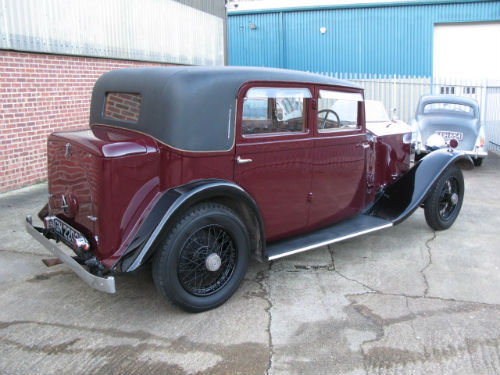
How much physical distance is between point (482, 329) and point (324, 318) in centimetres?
108

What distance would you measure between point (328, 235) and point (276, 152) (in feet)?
3.22

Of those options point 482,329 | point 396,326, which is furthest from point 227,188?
point 482,329

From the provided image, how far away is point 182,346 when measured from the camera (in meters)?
3.04

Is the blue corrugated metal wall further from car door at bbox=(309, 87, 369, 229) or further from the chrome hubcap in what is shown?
the chrome hubcap

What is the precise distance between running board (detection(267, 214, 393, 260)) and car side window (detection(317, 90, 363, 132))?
3.07 feet

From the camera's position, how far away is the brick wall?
6.91 m

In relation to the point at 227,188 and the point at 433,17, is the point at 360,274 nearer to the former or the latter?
the point at 227,188

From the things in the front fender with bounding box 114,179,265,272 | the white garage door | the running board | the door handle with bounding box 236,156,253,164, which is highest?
the white garage door

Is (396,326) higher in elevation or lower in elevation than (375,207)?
lower

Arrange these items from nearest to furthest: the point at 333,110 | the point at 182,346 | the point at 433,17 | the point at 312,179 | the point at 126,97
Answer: the point at 182,346
the point at 126,97
the point at 312,179
the point at 333,110
the point at 433,17

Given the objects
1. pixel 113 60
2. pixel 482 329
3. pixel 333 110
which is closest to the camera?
pixel 482 329

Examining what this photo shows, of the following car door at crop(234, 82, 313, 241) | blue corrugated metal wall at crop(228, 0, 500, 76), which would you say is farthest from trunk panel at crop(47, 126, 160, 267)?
blue corrugated metal wall at crop(228, 0, 500, 76)

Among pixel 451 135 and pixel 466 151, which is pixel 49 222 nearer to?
pixel 466 151

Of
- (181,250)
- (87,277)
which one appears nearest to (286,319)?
(181,250)
